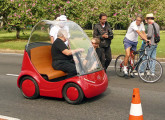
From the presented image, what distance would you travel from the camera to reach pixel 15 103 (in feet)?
20.4

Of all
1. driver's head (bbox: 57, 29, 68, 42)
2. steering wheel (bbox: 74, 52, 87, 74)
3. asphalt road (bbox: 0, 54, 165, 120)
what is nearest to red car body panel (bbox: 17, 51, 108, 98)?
steering wheel (bbox: 74, 52, 87, 74)

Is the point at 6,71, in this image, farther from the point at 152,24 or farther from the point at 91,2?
the point at 91,2

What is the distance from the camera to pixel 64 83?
600 cm

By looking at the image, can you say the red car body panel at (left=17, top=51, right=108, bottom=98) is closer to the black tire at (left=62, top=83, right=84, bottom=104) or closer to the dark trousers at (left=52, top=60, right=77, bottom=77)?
the black tire at (left=62, top=83, right=84, bottom=104)

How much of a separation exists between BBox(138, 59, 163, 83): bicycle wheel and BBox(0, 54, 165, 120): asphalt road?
0.30 metres

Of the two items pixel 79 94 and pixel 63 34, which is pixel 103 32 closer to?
pixel 63 34

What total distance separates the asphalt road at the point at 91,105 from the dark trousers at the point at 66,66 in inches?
24.9

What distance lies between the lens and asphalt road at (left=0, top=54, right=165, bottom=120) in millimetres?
5289

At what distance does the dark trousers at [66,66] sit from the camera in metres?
6.10

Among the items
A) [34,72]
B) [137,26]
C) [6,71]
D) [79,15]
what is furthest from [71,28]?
[79,15]

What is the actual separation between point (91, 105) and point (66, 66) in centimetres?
94

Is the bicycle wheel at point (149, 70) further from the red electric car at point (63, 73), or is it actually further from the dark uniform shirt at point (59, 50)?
the dark uniform shirt at point (59, 50)

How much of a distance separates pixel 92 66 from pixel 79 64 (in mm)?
351

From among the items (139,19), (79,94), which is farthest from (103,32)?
(79,94)
